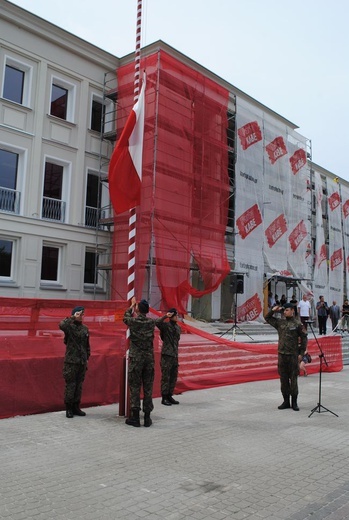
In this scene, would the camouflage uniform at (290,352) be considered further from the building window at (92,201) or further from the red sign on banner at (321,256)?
the red sign on banner at (321,256)

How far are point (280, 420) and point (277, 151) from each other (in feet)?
70.2

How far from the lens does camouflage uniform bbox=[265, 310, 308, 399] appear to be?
28.8ft

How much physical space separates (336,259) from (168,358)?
87.9 feet

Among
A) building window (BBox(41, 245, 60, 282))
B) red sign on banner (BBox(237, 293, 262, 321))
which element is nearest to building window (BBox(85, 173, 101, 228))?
building window (BBox(41, 245, 60, 282))

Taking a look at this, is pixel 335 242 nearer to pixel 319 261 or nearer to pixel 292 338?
pixel 319 261

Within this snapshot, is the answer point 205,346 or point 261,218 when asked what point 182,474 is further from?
point 261,218

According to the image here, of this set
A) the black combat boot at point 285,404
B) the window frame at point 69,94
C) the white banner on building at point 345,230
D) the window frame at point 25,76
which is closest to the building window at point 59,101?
the window frame at point 69,94

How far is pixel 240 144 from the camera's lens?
24.5 m

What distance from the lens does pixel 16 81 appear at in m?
21.0

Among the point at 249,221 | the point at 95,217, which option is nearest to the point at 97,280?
the point at 95,217

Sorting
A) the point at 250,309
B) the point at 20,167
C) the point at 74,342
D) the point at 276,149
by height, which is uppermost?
the point at 276,149

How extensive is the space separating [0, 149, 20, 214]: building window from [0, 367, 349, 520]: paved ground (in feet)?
45.7

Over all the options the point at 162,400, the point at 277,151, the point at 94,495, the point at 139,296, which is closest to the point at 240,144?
the point at 277,151

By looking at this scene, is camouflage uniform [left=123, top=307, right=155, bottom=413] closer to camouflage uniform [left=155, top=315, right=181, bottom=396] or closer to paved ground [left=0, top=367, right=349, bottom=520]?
paved ground [left=0, top=367, right=349, bottom=520]
